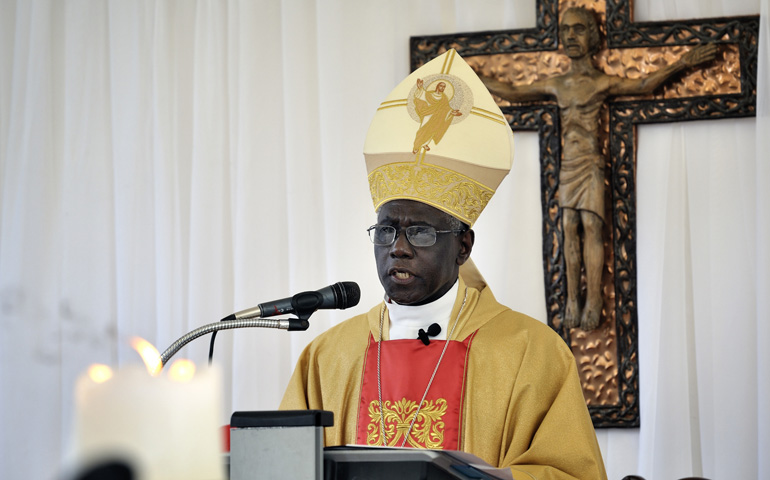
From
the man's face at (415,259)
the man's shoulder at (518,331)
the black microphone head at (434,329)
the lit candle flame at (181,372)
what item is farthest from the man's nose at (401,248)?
the lit candle flame at (181,372)

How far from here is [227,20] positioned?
483 cm

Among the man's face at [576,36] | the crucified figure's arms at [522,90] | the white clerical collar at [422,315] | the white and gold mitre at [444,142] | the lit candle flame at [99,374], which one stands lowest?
the white clerical collar at [422,315]

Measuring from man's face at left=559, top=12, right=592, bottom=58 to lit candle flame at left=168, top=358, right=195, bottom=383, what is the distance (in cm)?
387

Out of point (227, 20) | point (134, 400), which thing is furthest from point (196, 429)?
point (227, 20)

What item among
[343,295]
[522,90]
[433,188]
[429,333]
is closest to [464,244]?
[433,188]

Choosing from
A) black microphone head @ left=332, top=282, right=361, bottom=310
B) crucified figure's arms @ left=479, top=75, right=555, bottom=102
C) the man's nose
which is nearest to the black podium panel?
black microphone head @ left=332, top=282, right=361, bottom=310

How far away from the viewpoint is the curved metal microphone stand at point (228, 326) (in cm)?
210

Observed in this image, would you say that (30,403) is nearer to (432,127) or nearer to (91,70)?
(91,70)

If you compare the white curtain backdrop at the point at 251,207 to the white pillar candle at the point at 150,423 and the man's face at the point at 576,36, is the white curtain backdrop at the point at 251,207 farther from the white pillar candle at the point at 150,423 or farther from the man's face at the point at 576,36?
the white pillar candle at the point at 150,423

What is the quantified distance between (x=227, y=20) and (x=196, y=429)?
176 inches

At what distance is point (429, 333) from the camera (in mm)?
3238

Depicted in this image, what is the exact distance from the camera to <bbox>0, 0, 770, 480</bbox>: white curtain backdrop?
4199 mm

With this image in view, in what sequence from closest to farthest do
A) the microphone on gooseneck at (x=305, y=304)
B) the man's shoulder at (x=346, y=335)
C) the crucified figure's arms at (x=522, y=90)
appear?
1. the microphone on gooseneck at (x=305, y=304)
2. the man's shoulder at (x=346, y=335)
3. the crucified figure's arms at (x=522, y=90)

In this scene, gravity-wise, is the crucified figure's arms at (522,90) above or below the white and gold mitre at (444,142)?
above
